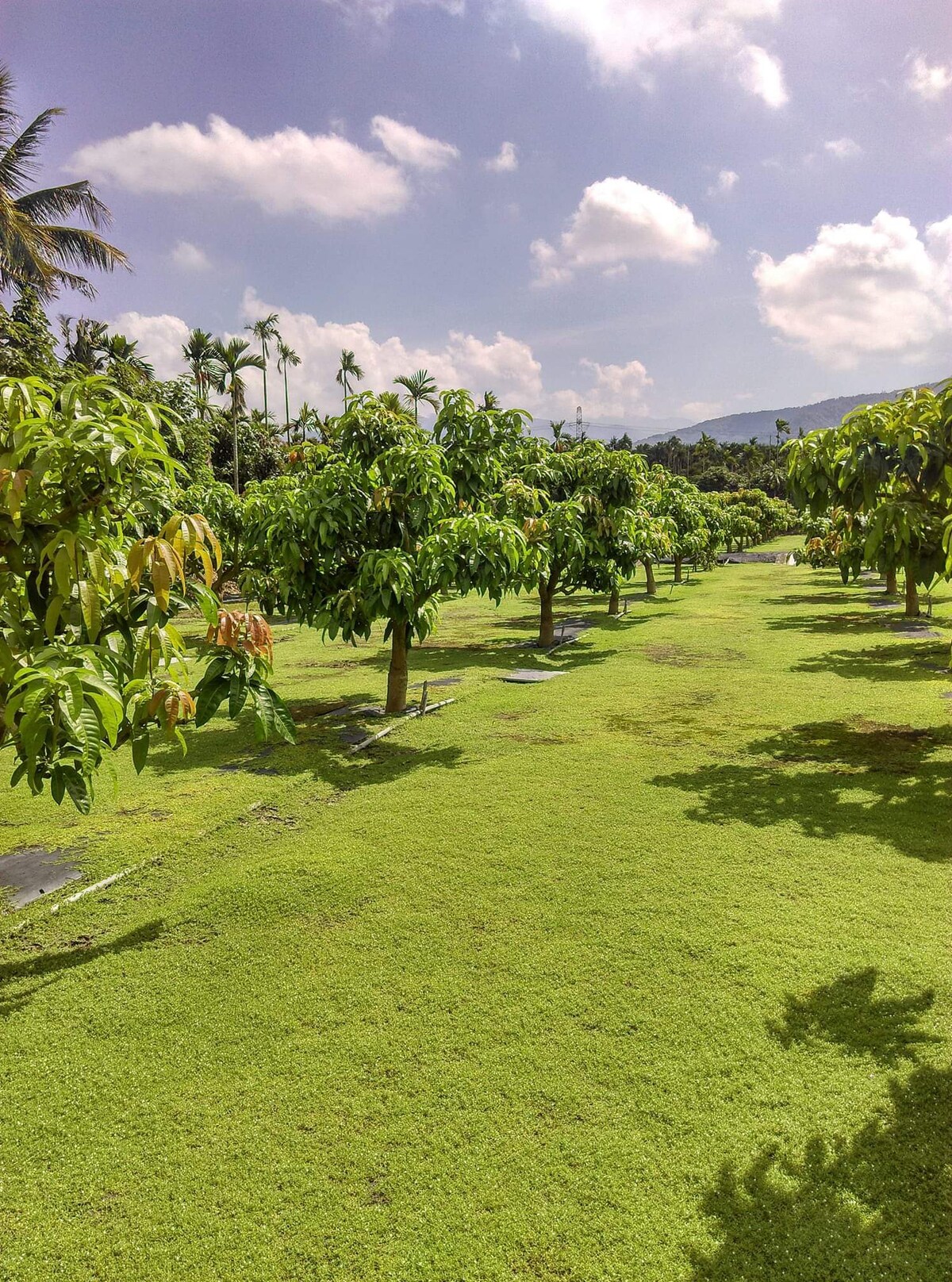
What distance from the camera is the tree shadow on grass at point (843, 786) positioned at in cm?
670

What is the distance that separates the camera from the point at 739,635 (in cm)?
1891

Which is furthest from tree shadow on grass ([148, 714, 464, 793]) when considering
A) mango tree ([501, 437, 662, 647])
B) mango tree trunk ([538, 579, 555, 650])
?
mango tree trunk ([538, 579, 555, 650])

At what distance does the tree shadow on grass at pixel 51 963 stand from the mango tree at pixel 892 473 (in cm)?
658

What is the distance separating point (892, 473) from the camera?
20.5 feet

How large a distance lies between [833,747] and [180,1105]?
27.2 feet

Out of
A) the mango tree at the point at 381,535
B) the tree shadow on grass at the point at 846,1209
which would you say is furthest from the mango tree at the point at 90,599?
the mango tree at the point at 381,535

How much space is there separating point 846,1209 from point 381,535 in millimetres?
8805

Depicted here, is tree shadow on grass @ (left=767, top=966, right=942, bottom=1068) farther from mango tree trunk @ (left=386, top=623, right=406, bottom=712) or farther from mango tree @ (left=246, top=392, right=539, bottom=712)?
mango tree trunk @ (left=386, top=623, right=406, bottom=712)

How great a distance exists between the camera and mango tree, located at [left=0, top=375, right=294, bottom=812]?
280 centimetres

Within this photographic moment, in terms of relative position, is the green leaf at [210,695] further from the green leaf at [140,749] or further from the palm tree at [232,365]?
the palm tree at [232,365]

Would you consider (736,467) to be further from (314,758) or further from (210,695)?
(210,695)

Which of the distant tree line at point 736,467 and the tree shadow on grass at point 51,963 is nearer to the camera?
the tree shadow on grass at point 51,963

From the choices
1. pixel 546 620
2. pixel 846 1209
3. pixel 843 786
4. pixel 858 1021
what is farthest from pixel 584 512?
pixel 846 1209

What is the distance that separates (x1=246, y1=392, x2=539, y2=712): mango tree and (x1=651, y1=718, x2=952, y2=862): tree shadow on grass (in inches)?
148
